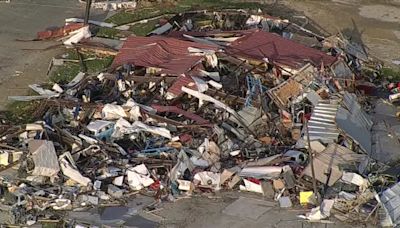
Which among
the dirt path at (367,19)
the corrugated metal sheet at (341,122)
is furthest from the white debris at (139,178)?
the dirt path at (367,19)

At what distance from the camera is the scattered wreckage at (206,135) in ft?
40.3

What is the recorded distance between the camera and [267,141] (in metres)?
13.8

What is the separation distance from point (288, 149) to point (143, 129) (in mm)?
2800

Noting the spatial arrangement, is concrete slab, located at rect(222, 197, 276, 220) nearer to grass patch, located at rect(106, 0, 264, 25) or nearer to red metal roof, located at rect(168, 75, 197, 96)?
red metal roof, located at rect(168, 75, 197, 96)

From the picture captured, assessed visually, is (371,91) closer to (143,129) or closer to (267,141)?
(267,141)

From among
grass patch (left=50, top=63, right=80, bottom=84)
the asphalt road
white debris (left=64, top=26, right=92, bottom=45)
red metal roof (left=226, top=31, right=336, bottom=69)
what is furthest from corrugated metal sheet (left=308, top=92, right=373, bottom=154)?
white debris (left=64, top=26, right=92, bottom=45)

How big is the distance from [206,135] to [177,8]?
28.9 ft

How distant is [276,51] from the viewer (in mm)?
16688

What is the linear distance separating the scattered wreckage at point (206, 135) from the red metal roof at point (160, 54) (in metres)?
0.04

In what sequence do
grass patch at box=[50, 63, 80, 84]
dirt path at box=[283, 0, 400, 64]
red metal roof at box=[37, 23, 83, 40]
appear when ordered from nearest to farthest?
grass patch at box=[50, 63, 80, 84] < red metal roof at box=[37, 23, 83, 40] < dirt path at box=[283, 0, 400, 64]

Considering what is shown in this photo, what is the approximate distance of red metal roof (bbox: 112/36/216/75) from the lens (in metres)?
15.8

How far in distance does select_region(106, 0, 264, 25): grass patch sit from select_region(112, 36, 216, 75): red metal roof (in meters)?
3.47

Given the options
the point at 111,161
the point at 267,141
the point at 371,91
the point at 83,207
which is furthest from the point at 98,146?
the point at 371,91

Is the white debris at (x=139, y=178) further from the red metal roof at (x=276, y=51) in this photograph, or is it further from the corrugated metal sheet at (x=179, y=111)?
the red metal roof at (x=276, y=51)
